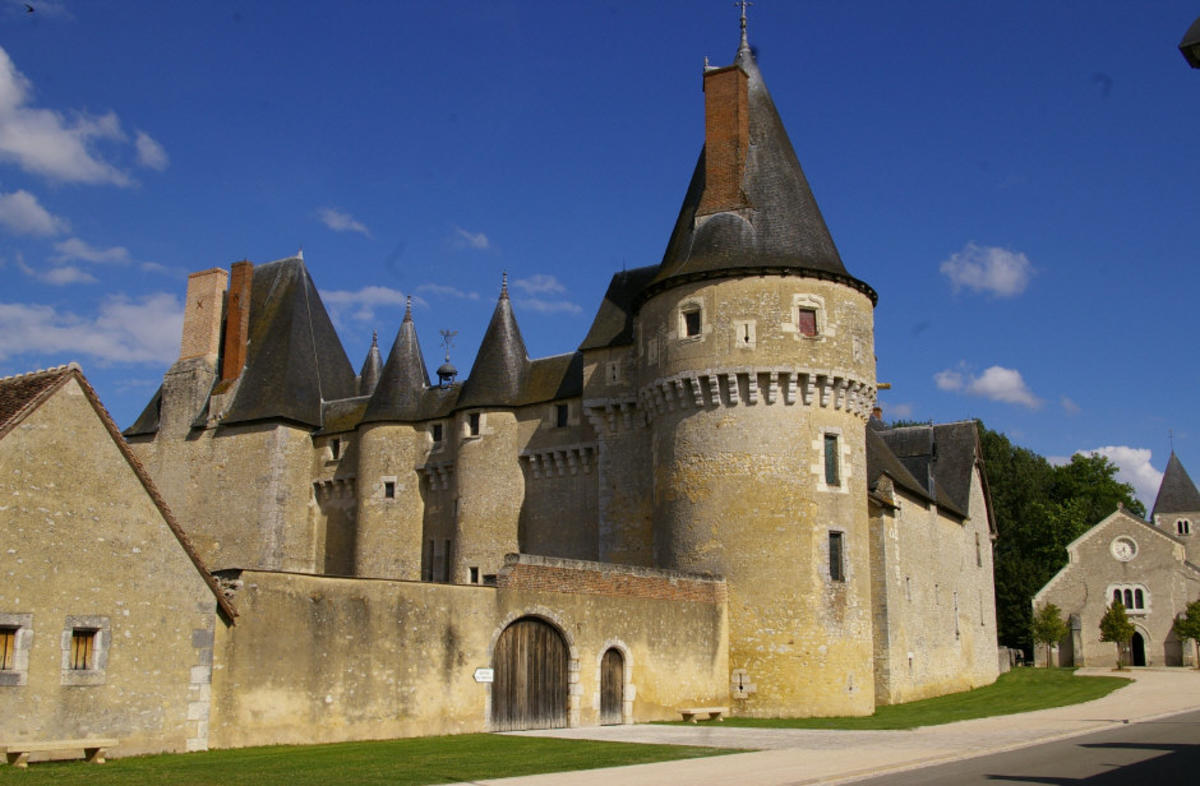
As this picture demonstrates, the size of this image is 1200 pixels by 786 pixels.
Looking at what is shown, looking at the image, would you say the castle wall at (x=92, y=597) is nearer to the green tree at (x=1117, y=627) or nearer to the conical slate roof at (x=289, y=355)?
the conical slate roof at (x=289, y=355)

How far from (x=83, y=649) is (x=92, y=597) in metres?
0.69

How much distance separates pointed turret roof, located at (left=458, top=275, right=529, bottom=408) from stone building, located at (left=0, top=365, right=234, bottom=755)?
52.5 feet

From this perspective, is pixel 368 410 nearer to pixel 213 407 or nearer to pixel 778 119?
pixel 213 407

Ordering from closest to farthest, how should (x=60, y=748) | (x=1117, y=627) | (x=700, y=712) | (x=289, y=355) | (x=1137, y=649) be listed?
(x=60, y=748) → (x=700, y=712) → (x=289, y=355) → (x=1117, y=627) → (x=1137, y=649)

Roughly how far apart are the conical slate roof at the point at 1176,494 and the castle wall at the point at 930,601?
35749mm

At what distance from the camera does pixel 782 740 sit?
17828mm

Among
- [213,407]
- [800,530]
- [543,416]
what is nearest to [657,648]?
[800,530]

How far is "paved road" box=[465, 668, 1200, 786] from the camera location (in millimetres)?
12383

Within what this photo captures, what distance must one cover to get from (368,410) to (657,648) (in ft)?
49.0

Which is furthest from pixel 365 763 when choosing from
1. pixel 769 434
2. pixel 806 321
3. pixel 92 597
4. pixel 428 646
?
pixel 806 321

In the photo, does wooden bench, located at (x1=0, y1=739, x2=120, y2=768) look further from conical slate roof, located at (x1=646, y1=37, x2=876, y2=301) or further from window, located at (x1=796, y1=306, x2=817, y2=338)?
window, located at (x1=796, y1=306, x2=817, y2=338)

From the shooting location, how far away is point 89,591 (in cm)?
1511

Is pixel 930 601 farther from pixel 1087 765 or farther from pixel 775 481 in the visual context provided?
pixel 1087 765

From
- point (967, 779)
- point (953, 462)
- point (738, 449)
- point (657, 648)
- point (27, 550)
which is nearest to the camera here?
point (967, 779)
